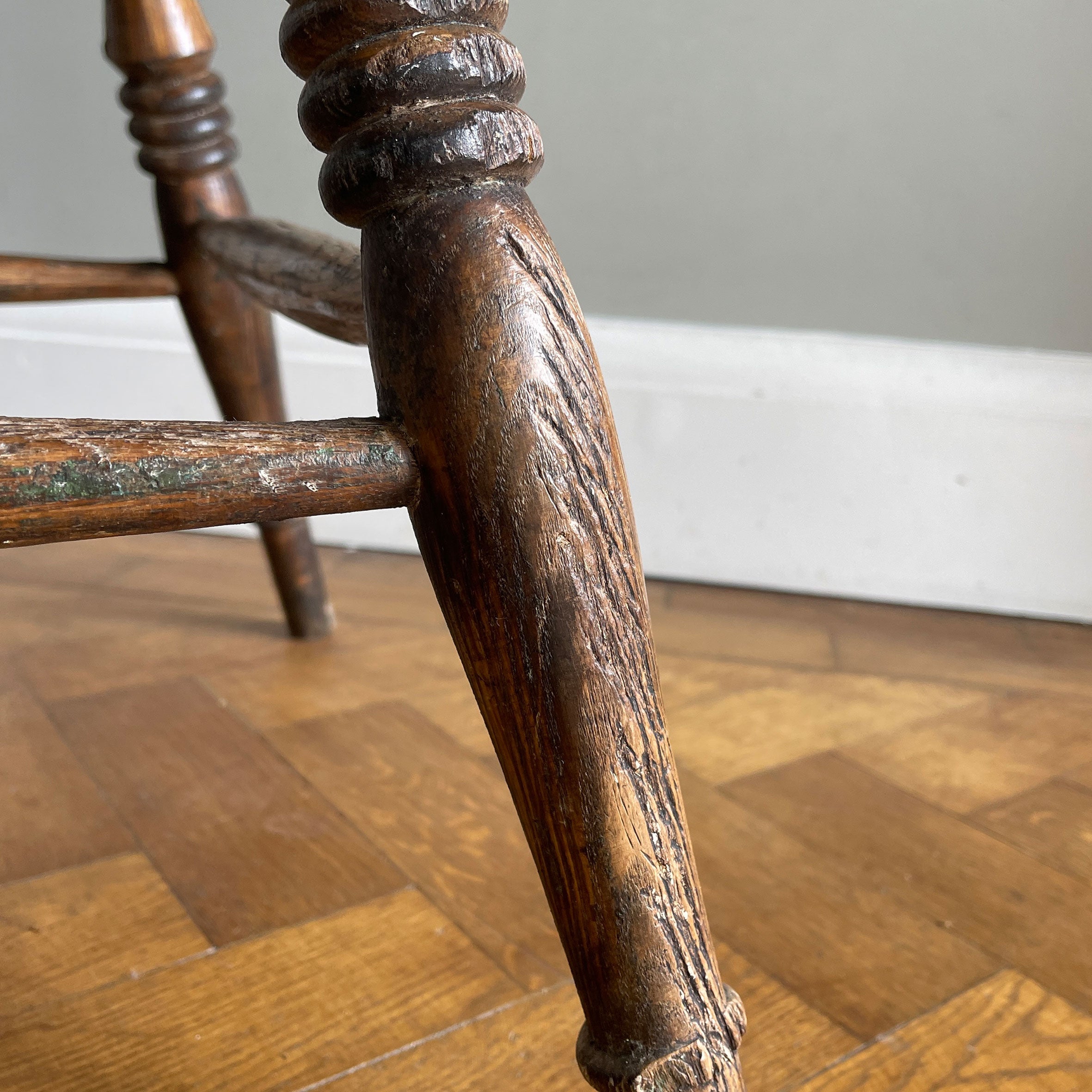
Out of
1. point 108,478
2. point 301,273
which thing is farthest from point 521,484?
point 301,273

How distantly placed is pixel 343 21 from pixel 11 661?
629 millimetres

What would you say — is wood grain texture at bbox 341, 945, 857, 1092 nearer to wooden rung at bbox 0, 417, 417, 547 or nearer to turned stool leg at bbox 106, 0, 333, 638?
wooden rung at bbox 0, 417, 417, 547

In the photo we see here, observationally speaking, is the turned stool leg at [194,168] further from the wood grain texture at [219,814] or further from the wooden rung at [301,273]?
the wood grain texture at [219,814]

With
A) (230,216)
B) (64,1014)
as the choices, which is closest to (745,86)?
(230,216)

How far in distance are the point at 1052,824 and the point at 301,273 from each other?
0.46 m

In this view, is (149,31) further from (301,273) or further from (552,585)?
(552,585)

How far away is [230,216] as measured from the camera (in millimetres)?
669

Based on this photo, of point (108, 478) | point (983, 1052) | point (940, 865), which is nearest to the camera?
point (108, 478)

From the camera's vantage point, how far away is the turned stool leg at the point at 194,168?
0.64 meters

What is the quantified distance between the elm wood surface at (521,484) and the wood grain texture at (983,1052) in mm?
117

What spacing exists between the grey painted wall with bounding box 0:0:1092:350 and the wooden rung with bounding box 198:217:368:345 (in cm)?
Result: 45

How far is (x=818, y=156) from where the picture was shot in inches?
35.0

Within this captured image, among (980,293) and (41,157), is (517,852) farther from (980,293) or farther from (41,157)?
(41,157)

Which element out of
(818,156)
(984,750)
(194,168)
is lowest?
(984,750)
